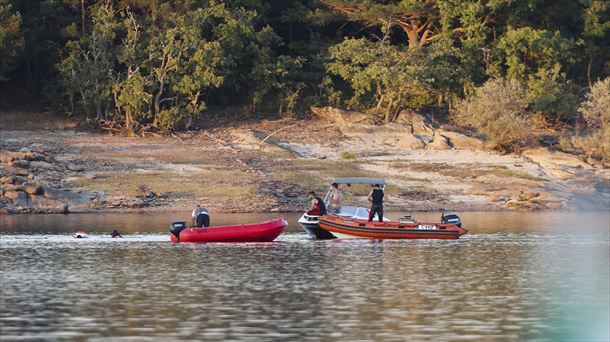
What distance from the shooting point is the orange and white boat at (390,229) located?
4356 cm

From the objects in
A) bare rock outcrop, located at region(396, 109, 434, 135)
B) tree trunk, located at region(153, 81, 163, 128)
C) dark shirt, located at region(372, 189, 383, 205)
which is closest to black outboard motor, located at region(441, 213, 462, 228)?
dark shirt, located at region(372, 189, 383, 205)

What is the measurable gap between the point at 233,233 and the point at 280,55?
26.9m

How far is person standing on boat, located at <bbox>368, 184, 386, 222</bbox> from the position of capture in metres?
43.5

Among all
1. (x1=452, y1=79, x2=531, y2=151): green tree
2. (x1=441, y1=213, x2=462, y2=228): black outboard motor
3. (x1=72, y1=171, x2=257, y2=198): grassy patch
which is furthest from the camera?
(x1=452, y1=79, x2=531, y2=151): green tree

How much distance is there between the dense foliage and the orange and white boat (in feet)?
65.2

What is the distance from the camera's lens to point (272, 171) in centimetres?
5838

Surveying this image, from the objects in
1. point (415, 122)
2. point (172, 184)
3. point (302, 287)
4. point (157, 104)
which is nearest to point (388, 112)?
point (415, 122)

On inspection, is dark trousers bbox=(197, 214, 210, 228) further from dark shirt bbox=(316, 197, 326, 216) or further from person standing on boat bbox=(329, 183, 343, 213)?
person standing on boat bbox=(329, 183, 343, 213)

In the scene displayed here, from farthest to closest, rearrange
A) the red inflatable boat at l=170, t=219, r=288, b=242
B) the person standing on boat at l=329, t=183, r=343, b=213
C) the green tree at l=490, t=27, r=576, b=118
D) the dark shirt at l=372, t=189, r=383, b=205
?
the green tree at l=490, t=27, r=576, b=118, the person standing on boat at l=329, t=183, r=343, b=213, the dark shirt at l=372, t=189, r=383, b=205, the red inflatable boat at l=170, t=219, r=288, b=242

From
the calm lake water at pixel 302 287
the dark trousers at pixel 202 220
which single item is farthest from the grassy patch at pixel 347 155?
the dark trousers at pixel 202 220

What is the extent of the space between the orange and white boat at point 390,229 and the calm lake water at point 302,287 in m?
0.36

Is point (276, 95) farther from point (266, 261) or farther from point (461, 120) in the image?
point (266, 261)

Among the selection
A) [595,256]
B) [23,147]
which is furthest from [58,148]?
[595,256]

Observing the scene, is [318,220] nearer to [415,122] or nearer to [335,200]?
[335,200]
